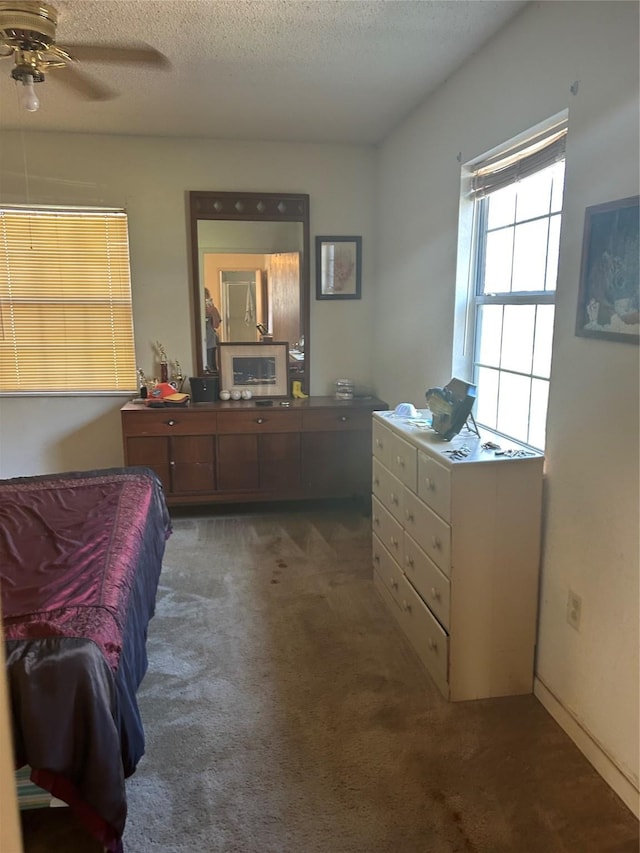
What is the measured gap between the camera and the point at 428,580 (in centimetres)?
239

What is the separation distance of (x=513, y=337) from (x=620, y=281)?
88 centimetres

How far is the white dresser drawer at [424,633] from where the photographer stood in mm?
2268

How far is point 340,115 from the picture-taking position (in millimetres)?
3586

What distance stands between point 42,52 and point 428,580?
2.65 meters

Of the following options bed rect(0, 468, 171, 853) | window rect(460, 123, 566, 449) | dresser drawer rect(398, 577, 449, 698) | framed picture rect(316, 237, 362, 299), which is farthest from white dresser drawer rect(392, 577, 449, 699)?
framed picture rect(316, 237, 362, 299)

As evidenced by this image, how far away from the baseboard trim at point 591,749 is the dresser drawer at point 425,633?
1.21 ft

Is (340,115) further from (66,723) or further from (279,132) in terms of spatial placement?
(66,723)

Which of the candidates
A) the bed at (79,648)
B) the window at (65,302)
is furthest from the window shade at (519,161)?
the window at (65,302)

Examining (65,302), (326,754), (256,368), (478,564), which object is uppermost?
(65,302)

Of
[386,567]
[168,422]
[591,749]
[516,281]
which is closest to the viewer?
[591,749]

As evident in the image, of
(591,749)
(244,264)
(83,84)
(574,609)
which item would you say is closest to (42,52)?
(83,84)

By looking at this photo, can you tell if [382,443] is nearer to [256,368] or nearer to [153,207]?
[256,368]

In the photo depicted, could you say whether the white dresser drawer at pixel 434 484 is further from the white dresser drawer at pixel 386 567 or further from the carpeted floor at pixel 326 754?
the carpeted floor at pixel 326 754

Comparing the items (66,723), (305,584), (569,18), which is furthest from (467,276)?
(66,723)
